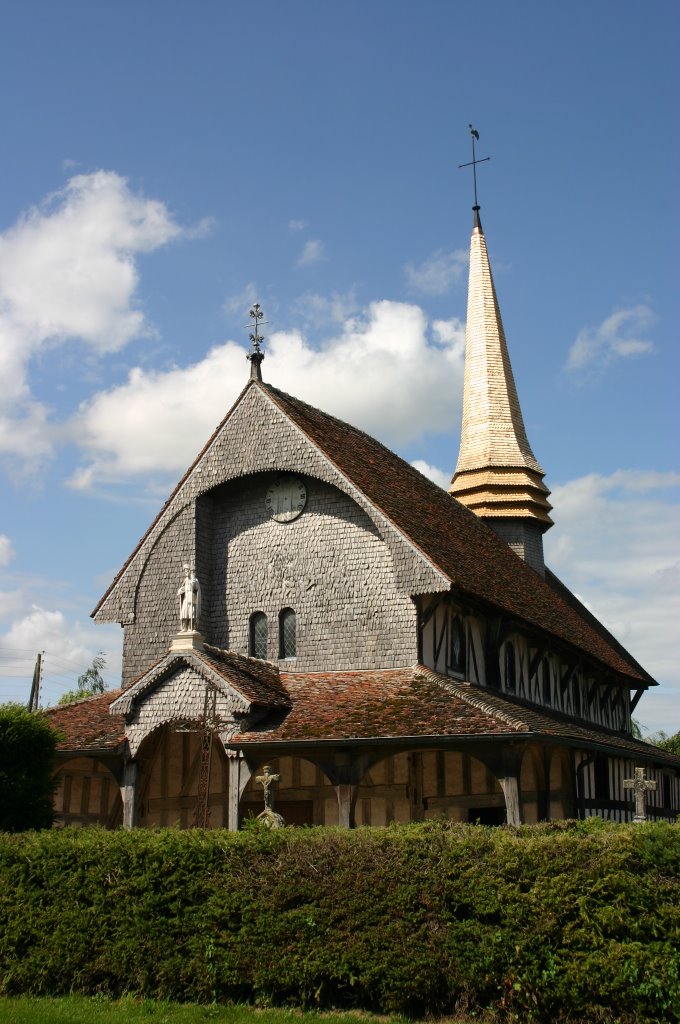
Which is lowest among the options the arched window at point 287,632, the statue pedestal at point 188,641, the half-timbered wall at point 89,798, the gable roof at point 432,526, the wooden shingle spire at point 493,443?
the half-timbered wall at point 89,798

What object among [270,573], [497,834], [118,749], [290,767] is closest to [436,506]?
[270,573]

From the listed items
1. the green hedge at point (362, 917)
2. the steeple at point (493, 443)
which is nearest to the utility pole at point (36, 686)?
the steeple at point (493, 443)

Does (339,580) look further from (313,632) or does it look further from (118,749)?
(118,749)

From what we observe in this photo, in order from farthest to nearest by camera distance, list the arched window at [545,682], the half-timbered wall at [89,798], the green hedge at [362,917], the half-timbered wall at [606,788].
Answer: the arched window at [545,682] < the half-timbered wall at [606,788] < the half-timbered wall at [89,798] < the green hedge at [362,917]

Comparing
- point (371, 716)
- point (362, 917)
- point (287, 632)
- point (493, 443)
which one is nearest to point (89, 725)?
point (287, 632)

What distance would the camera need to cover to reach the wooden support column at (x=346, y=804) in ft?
62.1

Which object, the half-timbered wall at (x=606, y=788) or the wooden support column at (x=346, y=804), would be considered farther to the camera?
the half-timbered wall at (x=606, y=788)

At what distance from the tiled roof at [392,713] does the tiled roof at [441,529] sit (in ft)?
7.75

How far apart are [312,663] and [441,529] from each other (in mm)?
5241

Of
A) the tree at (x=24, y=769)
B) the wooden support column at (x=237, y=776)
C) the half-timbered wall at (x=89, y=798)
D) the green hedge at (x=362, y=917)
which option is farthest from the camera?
the half-timbered wall at (x=89, y=798)

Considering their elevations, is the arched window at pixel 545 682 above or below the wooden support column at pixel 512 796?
above

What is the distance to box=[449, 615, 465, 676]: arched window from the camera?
77.0ft

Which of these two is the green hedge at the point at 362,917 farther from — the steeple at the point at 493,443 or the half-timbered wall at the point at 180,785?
the steeple at the point at 493,443

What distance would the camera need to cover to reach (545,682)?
29562 mm
